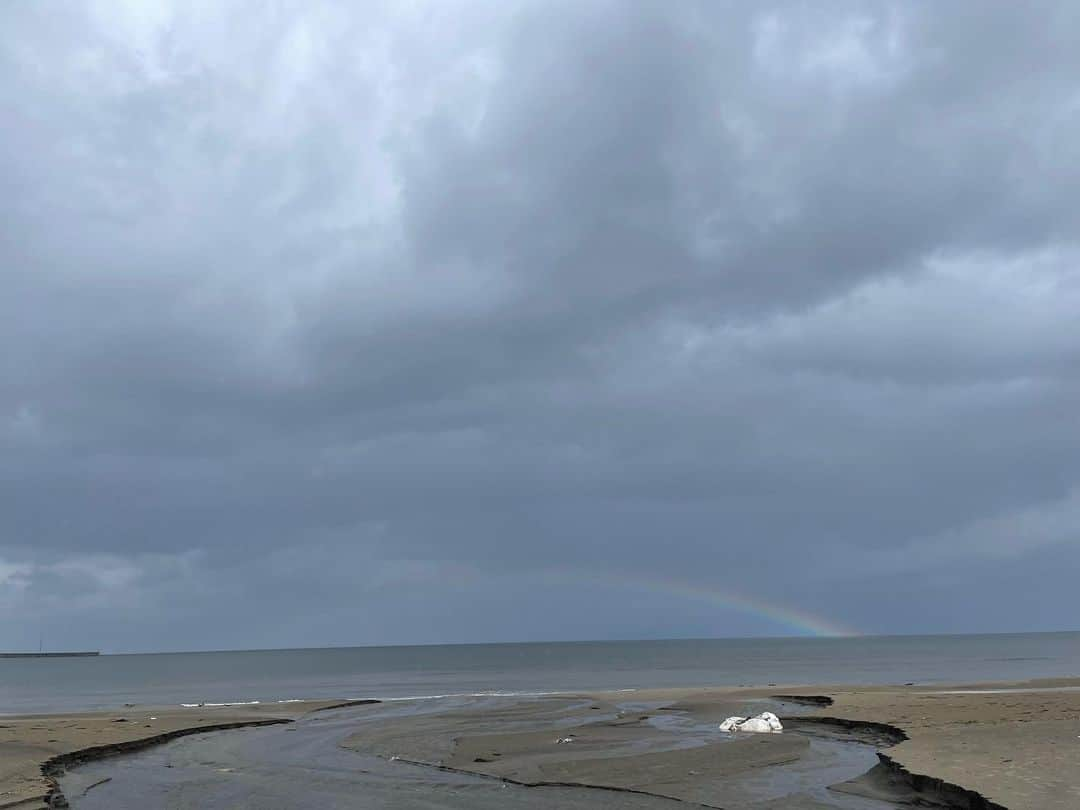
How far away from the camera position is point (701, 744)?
2900 cm

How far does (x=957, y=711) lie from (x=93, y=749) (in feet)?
116

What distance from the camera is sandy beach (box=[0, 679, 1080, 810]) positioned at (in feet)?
63.3

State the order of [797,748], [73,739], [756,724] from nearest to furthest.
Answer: [797,748] → [73,739] → [756,724]

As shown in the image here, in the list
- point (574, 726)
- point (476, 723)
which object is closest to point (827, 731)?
point (574, 726)

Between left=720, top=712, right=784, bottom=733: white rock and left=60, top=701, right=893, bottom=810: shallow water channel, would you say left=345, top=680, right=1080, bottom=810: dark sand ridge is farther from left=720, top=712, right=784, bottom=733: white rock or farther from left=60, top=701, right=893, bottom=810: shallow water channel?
left=720, top=712, right=784, bottom=733: white rock

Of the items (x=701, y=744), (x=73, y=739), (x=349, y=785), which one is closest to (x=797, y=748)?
(x=701, y=744)

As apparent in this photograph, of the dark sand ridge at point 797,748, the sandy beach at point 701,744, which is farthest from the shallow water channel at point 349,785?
the dark sand ridge at point 797,748

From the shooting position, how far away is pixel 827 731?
31969 mm

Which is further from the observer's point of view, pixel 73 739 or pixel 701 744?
pixel 73 739

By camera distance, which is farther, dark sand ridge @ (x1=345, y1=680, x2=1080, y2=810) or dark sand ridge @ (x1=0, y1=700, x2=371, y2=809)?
dark sand ridge @ (x1=0, y1=700, x2=371, y2=809)

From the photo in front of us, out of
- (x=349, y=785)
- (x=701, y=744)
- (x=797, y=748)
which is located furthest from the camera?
(x=701, y=744)

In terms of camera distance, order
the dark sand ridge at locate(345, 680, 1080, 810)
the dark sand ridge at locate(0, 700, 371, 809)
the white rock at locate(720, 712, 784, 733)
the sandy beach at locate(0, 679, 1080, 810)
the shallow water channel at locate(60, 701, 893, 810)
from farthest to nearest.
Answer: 1. the white rock at locate(720, 712, 784, 733)
2. the dark sand ridge at locate(0, 700, 371, 809)
3. the shallow water channel at locate(60, 701, 893, 810)
4. the sandy beach at locate(0, 679, 1080, 810)
5. the dark sand ridge at locate(345, 680, 1080, 810)

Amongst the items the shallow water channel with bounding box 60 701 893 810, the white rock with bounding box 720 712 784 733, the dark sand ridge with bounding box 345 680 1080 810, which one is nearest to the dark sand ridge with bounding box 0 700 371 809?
the shallow water channel with bounding box 60 701 893 810

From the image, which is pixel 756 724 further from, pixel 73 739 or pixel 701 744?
pixel 73 739
